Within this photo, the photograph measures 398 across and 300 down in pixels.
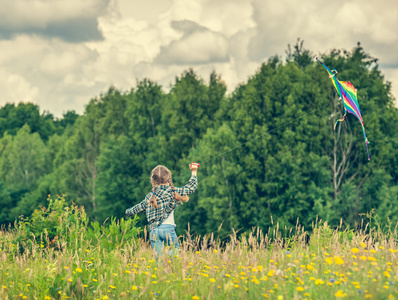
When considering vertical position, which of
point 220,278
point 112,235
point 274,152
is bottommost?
point 220,278

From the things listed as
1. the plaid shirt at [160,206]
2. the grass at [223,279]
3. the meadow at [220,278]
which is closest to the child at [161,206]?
the plaid shirt at [160,206]

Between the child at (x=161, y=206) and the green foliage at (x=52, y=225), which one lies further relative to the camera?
the green foliage at (x=52, y=225)

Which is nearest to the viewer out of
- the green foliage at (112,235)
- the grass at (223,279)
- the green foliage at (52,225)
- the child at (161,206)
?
the grass at (223,279)

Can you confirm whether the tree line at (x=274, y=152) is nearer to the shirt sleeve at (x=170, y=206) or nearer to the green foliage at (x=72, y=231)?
the green foliage at (x=72, y=231)

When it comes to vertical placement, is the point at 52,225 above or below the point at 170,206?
below

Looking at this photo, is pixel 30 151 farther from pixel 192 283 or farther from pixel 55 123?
pixel 192 283

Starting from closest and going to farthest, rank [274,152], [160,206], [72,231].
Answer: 1. [160,206]
2. [72,231]
3. [274,152]

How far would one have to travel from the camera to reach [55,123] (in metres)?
82.3

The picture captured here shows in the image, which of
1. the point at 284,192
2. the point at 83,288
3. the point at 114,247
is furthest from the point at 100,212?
the point at 83,288

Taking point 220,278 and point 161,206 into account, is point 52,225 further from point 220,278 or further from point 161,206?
point 220,278

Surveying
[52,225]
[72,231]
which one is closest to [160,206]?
[72,231]

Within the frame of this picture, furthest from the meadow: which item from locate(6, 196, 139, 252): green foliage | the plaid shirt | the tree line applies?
the tree line

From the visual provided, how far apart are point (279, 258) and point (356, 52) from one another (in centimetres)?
2859

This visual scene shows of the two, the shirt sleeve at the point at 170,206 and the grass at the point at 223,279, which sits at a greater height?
the shirt sleeve at the point at 170,206
